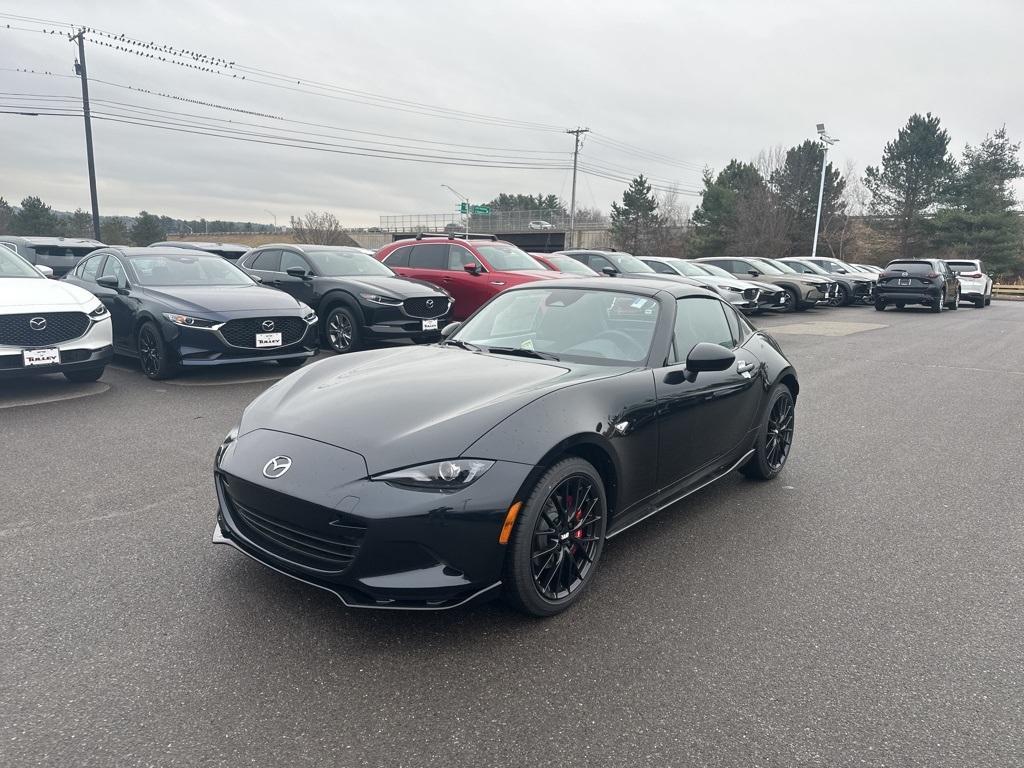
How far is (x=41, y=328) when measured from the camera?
676cm

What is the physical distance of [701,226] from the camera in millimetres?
60344

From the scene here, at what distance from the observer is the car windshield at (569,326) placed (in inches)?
151

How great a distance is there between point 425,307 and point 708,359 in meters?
7.16

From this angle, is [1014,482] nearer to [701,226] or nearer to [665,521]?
[665,521]

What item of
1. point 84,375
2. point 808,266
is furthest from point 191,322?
point 808,266

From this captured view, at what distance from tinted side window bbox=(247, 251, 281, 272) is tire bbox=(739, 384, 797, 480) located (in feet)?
29.5

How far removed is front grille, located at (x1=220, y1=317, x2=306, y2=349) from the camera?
771 centimetres

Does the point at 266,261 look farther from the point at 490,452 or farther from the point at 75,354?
the point at 490,452

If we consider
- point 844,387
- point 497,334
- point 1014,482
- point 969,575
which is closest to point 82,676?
point 497,334

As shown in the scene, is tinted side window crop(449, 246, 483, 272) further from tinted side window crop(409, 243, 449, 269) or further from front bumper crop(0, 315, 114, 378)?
front bumper crop(0, 315, 114, 378)

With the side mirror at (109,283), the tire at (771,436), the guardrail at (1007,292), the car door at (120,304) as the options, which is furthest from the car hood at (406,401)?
the guardrail at (1007,292)

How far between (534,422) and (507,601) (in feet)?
2.42

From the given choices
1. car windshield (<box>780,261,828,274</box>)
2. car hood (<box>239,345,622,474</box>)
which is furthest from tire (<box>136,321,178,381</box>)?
car windshield (<box>780,261,828,274</box>)

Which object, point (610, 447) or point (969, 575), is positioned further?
point (969, 575)
